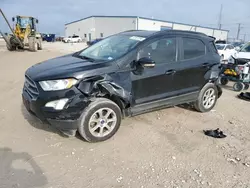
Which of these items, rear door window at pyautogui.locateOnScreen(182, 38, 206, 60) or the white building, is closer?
rear door window at pyautogui.locateOnScreen(182, 38, 206, 60)

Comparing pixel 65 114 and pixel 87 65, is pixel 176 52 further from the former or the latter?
pixel 65 114

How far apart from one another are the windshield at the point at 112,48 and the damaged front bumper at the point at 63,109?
91cm

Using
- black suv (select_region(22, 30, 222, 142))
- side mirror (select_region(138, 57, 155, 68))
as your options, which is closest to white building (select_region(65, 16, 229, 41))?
black suv (select_region(22, 30, 222, 142))

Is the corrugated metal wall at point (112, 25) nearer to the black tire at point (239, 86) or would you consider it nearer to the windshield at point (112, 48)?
the black tire at point (239, 86)

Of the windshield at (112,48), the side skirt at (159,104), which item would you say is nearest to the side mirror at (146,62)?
the windshield at (112,48)

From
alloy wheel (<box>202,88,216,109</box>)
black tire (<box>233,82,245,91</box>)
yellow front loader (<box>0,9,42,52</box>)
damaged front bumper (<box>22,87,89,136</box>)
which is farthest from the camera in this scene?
yellow front loader (<box>0,9,42,52</box>)

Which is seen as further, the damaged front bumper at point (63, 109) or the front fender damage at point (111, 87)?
the front fender damage at point (111, 87)

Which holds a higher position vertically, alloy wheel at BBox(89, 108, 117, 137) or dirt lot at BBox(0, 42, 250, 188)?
alloy wheel at BBox(89, 108, 117, 137)

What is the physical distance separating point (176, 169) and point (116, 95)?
1.42m

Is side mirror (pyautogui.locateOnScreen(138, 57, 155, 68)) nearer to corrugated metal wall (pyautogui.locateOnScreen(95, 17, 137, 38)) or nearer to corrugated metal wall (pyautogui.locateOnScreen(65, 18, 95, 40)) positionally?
corrugated metal wall (pyautogui.locateOnScreen(95, 17, 137, 38))

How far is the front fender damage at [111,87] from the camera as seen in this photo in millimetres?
3309

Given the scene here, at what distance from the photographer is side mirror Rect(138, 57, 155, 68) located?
11.7 feet

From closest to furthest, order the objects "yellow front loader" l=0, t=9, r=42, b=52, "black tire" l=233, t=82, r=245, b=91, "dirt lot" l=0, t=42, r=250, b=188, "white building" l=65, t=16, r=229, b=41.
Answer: "dirt lot" l=0, t=42, r=250, b=188
"black tire" l=233, t=82, r=245, b=91
"yellow front loader" l=0, t=9, r=42, b=52
"white building" l=65, t=16, r=229, b=41

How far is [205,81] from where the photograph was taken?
4.86 m
